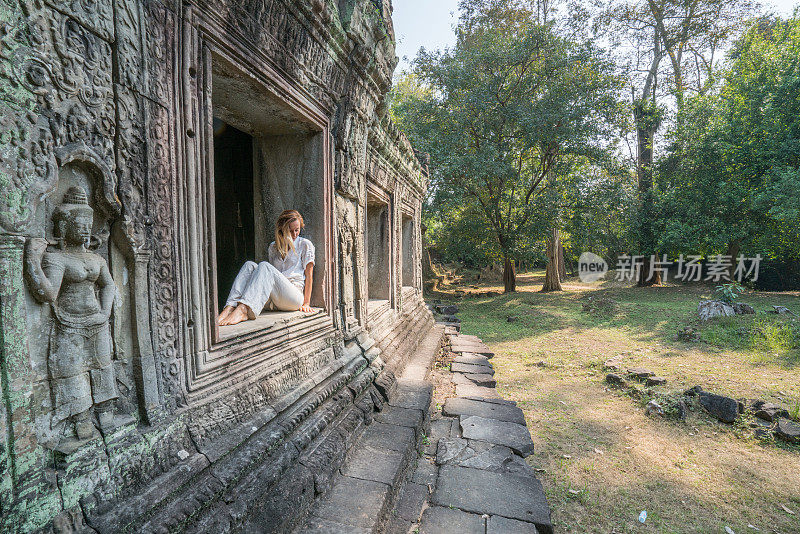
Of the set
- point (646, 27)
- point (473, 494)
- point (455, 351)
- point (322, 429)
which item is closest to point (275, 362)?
point (322, 429)

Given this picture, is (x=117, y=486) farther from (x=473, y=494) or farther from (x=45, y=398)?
(x=473, y=494)

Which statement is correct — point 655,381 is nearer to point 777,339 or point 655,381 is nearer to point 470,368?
point 470,368

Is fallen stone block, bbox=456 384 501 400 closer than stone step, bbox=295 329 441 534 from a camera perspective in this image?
No

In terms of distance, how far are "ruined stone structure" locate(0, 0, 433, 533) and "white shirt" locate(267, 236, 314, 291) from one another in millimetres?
376

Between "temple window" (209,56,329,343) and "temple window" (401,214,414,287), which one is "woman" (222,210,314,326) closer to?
"temple window" (209,56,329,343)

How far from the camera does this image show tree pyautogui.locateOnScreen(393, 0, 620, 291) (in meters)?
11.8

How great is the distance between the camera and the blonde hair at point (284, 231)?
3.02 m

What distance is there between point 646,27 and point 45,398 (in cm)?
2062

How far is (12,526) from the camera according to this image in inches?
42.4

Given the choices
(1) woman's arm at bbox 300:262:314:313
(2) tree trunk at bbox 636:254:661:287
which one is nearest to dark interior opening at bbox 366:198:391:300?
(1) woman's arm at bbox 300:262:314:313

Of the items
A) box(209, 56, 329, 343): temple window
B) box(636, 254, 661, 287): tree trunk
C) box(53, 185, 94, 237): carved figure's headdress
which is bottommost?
box(636, 254, 661, 287): tree trunk

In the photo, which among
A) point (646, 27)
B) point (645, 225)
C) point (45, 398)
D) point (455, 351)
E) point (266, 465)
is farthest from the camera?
point (646, 27)

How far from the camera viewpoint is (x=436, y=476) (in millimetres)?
2953

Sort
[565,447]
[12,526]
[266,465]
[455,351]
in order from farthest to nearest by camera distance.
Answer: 1. [455,351]
2. [565,447]
3. [266,465]
4. [12,526]
